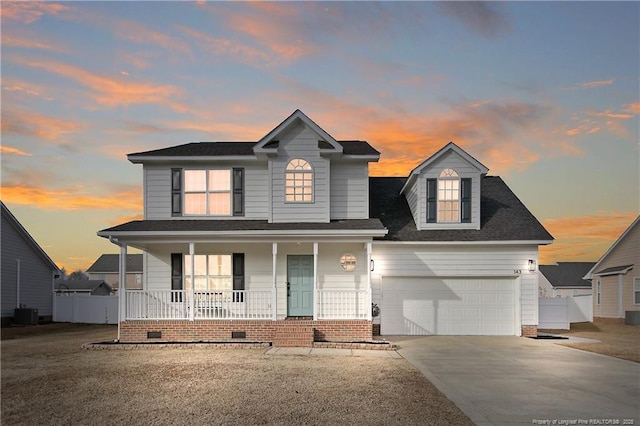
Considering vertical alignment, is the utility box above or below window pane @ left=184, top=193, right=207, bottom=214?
below

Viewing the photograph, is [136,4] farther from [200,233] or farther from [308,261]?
[308,261]

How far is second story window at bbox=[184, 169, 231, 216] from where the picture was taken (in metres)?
19.8

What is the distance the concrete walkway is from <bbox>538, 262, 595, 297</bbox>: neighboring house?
147 ft

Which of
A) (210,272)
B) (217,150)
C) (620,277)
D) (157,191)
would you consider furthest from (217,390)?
(620,277)

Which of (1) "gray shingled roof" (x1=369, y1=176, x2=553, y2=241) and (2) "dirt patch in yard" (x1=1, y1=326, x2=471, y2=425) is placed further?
(1) "gray shingled roof" (x1=369, y1=176, x2=553, y2=241)

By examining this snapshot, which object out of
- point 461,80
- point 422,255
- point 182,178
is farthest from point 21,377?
point 461,80

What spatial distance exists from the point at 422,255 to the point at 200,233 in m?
8.33

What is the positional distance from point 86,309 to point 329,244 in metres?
17.9

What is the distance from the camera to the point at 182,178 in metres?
19.9

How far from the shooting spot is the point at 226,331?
1745cm

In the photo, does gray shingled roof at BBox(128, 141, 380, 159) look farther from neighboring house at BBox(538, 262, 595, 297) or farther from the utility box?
neighboring house at BBox(538, 262, 595, 297)

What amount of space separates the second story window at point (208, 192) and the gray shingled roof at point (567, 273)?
45.4 metres

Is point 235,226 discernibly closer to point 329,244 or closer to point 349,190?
point 329,244

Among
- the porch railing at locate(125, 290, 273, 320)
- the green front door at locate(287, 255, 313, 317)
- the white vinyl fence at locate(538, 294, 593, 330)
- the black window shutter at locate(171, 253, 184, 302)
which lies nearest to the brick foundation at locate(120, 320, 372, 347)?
the porch railing at locate(125, 290, 273, 320)
